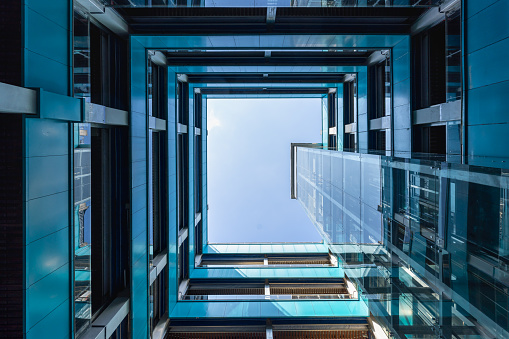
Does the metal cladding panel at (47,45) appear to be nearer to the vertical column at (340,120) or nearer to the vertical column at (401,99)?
the vertical column at (401,99)

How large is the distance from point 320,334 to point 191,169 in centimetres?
1385

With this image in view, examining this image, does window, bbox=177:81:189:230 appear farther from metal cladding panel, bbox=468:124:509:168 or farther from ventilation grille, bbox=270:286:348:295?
metal cladding panel, bbox=468:124:509:168

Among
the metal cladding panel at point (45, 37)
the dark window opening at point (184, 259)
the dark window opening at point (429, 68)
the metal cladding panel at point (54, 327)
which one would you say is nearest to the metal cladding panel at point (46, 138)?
the metal cladding panel at point (45, 37)

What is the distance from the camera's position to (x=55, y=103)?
737 cm

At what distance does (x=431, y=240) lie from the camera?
20.5 ft

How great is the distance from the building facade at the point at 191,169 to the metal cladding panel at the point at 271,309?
121mm

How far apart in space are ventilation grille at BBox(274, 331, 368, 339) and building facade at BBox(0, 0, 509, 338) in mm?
81

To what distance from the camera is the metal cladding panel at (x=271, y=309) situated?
672 inches

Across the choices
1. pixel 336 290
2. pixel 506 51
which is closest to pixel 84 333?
pixel 506 51

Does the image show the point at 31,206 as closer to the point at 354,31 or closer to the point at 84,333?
the point at 84,333

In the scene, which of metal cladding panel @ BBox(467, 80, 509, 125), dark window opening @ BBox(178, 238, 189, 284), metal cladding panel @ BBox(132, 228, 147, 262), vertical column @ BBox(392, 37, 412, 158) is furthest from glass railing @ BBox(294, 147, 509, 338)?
dark window opening @ BBox(178, 238, 189, 284)

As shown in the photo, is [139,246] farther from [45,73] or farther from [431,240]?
[431,240]

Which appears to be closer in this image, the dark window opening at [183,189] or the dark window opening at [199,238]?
the dark window opening at [183,189]

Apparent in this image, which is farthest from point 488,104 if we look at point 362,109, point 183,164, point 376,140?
point 183,164
